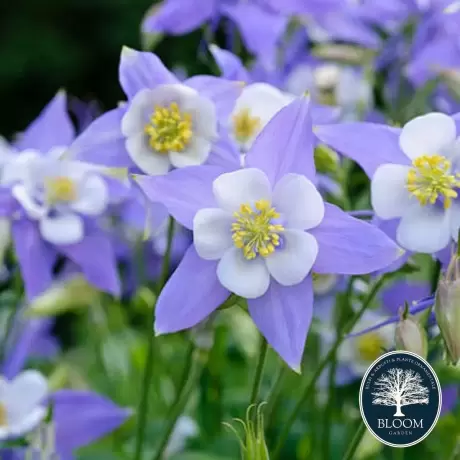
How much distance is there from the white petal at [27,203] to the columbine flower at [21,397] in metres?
0.14

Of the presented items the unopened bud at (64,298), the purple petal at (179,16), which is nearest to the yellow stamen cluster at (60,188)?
the unopened bud at (64,298)

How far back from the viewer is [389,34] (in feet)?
3.88

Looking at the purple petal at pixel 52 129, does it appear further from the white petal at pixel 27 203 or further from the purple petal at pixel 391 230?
the purple petal at pixel 391 230

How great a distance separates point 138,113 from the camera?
687mm

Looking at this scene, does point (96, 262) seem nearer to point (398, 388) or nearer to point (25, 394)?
point (25, 394)

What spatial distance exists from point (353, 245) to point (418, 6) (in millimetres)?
549

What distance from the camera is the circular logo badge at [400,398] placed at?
0.52 metres

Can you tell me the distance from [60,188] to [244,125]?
0.61 ft

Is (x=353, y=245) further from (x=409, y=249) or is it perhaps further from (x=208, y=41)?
(x=208, y=41)

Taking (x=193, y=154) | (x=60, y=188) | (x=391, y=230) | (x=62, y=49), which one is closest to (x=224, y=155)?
(x=193, y=154)

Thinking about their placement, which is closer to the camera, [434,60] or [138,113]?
[138,113]

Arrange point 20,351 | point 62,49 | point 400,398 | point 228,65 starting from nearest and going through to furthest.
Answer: point 400,398 < point 228,65 < point 20,351 < point 62,49

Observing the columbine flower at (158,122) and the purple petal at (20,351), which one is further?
the purple petal at (20,351)

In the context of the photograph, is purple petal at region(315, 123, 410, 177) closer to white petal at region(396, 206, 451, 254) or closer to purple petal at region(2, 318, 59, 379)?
Answer: white petal at region(396, 206, 451, 254)
